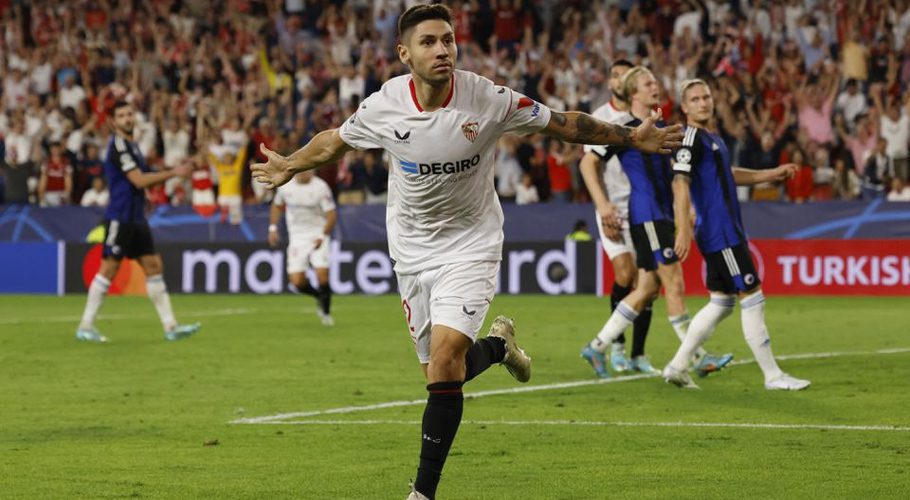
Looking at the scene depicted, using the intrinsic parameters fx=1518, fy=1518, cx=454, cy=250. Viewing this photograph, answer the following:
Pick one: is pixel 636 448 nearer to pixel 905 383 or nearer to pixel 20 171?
pixel 905 383

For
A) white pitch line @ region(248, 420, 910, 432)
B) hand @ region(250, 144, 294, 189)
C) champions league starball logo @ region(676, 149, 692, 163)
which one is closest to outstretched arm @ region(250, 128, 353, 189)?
hand @ region(250, 144, 294, 189)

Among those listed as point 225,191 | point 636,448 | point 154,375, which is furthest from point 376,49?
point 636,448

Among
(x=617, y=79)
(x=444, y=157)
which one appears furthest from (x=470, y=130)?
(x=617, y=79)

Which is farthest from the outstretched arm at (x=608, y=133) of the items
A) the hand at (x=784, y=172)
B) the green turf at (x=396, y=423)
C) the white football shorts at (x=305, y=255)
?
the white football shorts at (x=305, y=255)

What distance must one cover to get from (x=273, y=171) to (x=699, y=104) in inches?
183

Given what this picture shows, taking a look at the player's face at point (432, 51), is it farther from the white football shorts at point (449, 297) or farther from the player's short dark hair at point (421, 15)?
the white football shorts at point (449, 297)

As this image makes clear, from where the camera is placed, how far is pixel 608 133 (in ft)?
26.2

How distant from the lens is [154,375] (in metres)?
13.9

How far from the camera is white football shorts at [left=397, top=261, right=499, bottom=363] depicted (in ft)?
24.7

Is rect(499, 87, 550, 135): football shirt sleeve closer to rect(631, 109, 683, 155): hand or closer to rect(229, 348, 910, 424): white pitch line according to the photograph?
rect(631, 109, 683, 155): hand

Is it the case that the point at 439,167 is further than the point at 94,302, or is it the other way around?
the point at 94,302

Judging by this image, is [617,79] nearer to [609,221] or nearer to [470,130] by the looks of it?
[609,221]

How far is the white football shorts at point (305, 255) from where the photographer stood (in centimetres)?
2047

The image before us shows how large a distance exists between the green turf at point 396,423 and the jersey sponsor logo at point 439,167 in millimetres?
1628
